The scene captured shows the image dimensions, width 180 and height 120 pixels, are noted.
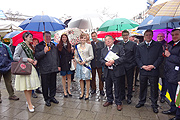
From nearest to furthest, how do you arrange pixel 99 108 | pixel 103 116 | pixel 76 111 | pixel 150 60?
1. pixel 103 116
2. pixel 150 60
3. pixel 76 111
4. pixel 99 108

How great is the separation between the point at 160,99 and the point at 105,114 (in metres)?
2.10

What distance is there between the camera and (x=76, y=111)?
3.36 meters

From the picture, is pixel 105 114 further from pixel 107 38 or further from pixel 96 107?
pixel 107 38

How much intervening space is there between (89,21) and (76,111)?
10.1 feet

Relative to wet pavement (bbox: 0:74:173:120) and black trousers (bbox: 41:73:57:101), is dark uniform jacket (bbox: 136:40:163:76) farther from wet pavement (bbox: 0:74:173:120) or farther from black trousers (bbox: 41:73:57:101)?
black trousers (bbox: 41:73:57:101)

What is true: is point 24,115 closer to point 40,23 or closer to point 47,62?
point 47,62

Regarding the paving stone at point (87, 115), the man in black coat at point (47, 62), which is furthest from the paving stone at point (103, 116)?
the man in black coat at point (47, 62)

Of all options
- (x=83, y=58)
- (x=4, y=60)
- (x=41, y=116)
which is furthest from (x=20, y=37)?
(x=41, y=116)

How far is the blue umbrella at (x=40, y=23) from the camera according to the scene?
317cm

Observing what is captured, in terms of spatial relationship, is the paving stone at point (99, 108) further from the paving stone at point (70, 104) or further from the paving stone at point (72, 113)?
the paving stone at point (70, 104)

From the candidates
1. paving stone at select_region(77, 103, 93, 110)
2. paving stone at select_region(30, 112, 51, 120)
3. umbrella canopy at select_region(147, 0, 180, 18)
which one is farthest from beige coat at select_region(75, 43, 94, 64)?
Result: umbrella canopy at select_region(147, 0, 180, 18)

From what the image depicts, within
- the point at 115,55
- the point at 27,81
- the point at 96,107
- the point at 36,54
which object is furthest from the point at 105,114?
the point at 36,54

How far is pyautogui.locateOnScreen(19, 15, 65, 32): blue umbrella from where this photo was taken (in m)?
3.17

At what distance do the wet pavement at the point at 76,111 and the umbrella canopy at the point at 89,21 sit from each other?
2610 mm
